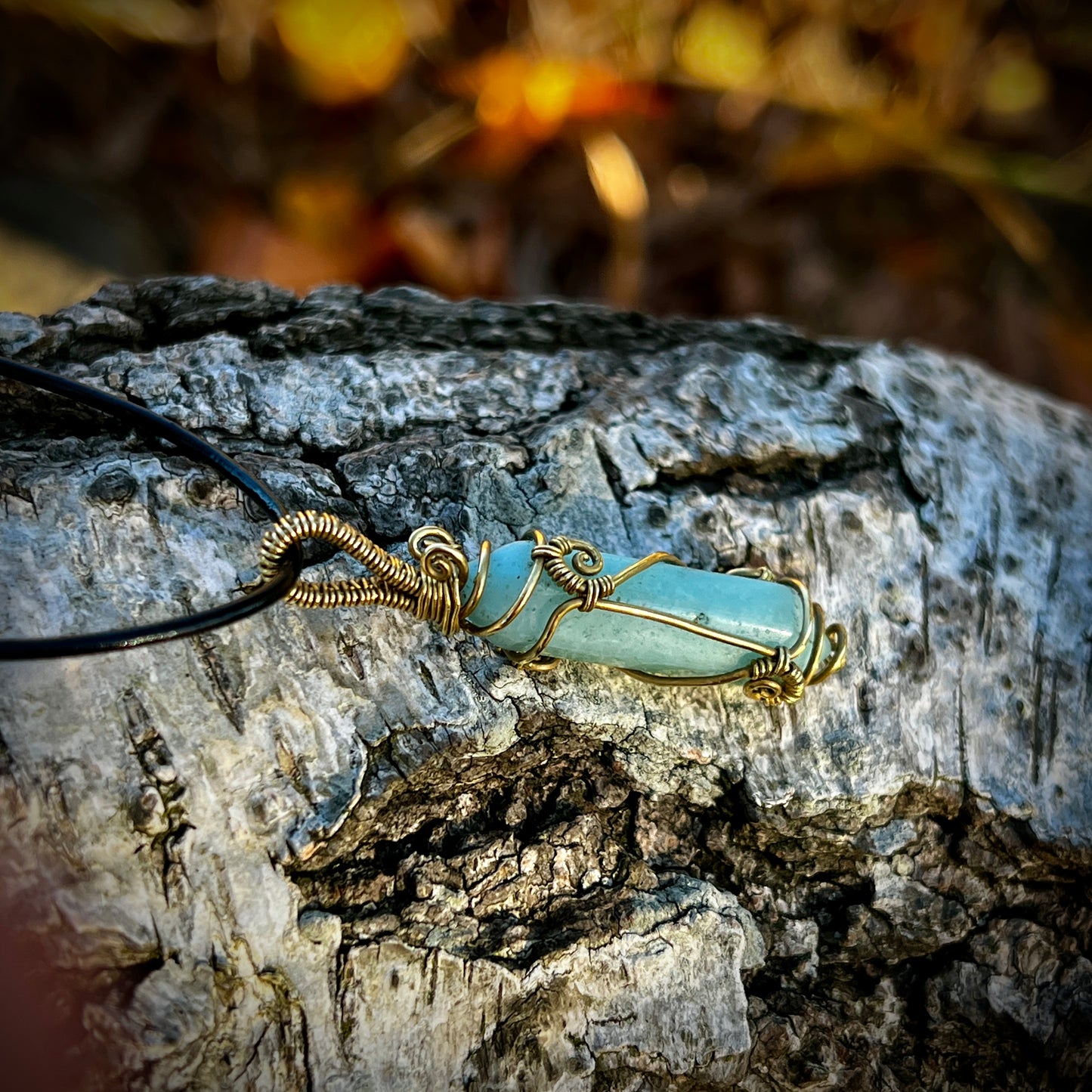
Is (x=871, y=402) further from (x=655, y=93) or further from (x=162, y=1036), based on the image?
(x=655, y=93)

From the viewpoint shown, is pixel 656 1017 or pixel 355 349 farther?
pixel 355 349

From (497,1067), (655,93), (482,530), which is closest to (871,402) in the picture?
(482,530)

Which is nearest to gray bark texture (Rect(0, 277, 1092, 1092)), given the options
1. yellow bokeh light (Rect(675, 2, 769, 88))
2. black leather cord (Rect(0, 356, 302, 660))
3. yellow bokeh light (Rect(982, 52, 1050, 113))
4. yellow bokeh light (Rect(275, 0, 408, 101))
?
black leather cord (Rect(0, 356, 302, 660))

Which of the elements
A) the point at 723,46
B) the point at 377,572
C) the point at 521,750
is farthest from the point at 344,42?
the point at 521,750

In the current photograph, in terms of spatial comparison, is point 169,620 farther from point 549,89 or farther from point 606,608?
point 549,89

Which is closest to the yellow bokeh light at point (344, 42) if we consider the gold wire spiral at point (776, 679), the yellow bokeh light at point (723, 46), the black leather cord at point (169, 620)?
the yellow bokeh light at point (723, 46)

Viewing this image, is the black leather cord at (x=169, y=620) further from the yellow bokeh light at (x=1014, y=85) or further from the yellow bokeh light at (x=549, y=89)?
the yellow bokeh light at (x=1014, y=85)
